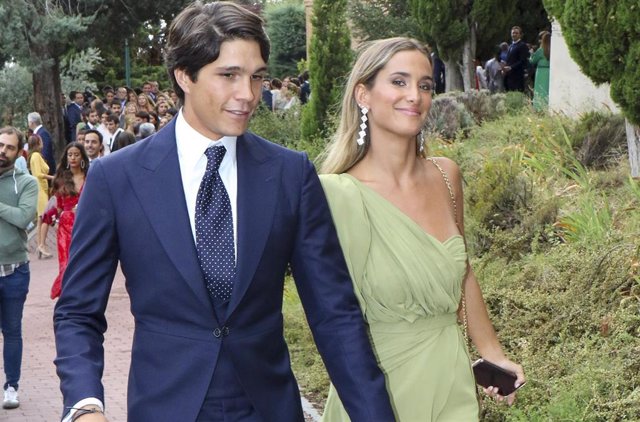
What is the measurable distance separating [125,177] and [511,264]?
225 inches

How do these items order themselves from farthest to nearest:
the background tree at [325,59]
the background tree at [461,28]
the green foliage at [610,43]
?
1. the background tree at [461,28]
2. the background tree at [325,59]
3. the green foliage at [610,43]

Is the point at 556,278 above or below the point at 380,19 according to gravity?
below

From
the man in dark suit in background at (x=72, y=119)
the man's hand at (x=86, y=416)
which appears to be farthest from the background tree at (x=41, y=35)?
the man's hand at (x=86, y=416)

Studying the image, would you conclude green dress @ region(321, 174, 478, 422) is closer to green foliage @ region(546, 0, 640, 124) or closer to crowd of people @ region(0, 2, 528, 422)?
crowd of people @ region(0, 2, 528, 422)

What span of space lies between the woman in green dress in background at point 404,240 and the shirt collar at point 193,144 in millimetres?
1172

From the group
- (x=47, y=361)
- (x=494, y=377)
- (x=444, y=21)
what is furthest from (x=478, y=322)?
(x=444, y=21)

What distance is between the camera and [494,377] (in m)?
4.77

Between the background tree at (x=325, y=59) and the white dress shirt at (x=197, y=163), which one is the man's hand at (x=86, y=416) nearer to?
the white dress shirt at (x=197, y=163)

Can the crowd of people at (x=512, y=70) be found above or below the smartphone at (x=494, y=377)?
above

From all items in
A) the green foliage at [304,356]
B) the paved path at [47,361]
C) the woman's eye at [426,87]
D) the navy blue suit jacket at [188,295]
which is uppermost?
the woman's eye at [426,87]

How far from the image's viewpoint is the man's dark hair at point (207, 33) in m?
3.36

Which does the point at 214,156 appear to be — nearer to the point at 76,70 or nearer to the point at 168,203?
the point at 168,203

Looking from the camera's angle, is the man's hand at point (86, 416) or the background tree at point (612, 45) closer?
the man's hand at point (86, 416)

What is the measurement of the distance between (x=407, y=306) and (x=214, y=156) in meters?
1.42
